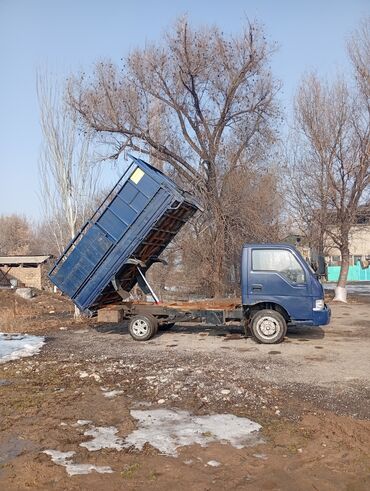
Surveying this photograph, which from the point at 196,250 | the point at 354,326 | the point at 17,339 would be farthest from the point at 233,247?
the point at 17,339

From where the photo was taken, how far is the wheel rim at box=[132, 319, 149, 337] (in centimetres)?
1105

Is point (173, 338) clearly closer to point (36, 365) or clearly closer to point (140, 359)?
point (140, 359)

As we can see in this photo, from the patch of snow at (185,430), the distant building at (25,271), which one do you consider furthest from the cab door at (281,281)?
the distant building at (25,271)

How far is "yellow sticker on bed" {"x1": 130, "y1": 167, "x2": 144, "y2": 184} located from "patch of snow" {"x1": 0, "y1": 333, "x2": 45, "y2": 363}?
4.27 metres

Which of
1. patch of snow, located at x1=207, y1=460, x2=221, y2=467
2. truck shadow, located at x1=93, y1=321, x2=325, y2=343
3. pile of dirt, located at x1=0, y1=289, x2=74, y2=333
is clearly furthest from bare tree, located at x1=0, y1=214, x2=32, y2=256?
patch of snow, located at x1=207, y1=460, x2=221, y2=467

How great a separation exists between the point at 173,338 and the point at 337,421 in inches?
244

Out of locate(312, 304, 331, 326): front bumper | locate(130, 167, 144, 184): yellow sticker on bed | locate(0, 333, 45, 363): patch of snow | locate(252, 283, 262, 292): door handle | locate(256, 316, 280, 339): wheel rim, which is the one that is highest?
locate(130, 167, 144, 184): yellow sticker on bed

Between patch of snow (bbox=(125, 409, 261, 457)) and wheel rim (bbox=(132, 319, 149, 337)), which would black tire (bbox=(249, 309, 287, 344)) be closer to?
wheel rim (bbox=(132, 319, 149, 337))

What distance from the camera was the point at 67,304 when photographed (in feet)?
72.8

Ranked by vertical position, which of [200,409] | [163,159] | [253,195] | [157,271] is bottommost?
[200,409]

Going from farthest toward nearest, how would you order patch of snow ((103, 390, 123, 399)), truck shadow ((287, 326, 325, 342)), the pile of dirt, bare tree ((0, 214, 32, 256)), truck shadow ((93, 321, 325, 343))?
bare tree ((0, 214, 32, 256))
the pile of dirt
truck shadow ((93, 321, 325, 343))
truck shadow ((287, 326, 325, 342))
patch of snow ((103, 390, 123, 399))

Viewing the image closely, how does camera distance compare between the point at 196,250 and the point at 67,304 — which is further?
the point at 67,304

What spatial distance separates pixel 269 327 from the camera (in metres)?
10.1

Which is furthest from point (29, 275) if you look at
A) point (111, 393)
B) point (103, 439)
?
point (103, 439)
